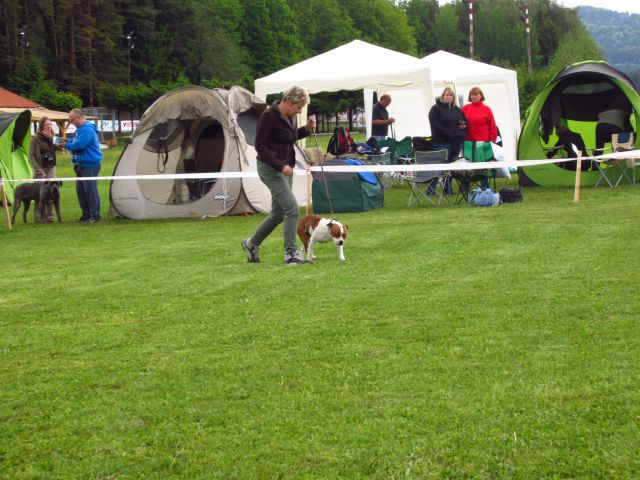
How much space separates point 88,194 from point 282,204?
21.6 ft

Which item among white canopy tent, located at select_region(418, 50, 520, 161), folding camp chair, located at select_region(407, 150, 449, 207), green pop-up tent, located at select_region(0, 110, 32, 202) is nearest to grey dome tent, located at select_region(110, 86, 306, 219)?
folding camp chair, located at select_region(407, 150, 449, 207)

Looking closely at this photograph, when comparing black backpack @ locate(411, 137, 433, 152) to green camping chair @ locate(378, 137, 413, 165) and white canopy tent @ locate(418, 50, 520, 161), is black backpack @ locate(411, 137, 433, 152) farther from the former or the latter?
white canopy tent @ locate(418, 50, 520, 161)

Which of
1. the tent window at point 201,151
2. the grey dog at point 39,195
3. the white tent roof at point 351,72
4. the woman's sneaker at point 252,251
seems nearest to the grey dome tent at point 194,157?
the tent window at point 201,151

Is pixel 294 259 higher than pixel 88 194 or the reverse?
the reverse

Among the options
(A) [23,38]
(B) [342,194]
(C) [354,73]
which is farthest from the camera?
(A) [23,38]

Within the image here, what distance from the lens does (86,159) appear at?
14352mm

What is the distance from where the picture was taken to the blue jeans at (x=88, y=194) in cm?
1433

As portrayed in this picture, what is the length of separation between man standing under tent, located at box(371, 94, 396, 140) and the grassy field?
31.8ft

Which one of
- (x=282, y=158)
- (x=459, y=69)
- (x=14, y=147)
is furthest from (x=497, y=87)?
(x=282, y=158)

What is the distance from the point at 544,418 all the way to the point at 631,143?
12.6 m

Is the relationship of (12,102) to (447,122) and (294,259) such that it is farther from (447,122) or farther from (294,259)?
(294,259)

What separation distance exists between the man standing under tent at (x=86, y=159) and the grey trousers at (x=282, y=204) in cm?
620

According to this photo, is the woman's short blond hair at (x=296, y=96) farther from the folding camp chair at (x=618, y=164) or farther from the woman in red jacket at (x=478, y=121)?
the folding camp chair at (x=618, y=164)

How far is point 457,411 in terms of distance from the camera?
4.28m
